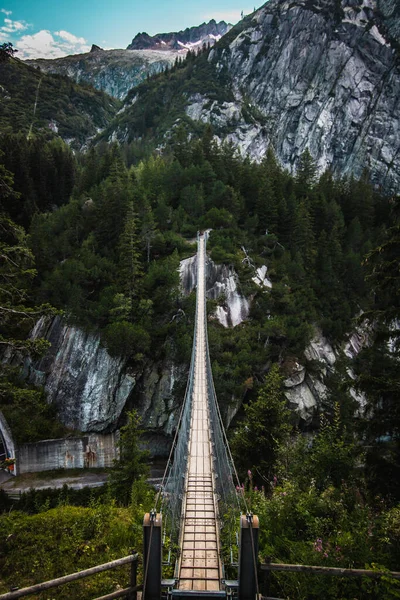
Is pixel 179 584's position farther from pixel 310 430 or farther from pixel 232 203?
pixel 232 203

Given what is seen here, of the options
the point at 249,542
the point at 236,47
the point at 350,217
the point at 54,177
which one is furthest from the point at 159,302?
the point at 236,47

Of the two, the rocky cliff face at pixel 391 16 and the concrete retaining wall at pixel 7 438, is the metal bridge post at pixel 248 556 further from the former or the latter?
the rocky cliff face at pixel 391 16

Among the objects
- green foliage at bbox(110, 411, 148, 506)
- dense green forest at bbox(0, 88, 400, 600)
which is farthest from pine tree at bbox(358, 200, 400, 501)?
green foliage at bbox(110, 411, 148, 506)

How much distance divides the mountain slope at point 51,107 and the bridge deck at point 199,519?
104170 millimetres

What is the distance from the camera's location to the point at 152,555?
3.35 meters

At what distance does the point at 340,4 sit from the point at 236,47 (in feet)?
97.3

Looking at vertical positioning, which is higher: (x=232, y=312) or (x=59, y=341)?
(x=232, y=312)

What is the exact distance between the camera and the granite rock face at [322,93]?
270 feet

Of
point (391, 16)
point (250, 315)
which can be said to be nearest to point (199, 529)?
point (250, 315)

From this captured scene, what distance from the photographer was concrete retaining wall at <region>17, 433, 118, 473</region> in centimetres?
1998

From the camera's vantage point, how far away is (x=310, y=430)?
78.7 feet

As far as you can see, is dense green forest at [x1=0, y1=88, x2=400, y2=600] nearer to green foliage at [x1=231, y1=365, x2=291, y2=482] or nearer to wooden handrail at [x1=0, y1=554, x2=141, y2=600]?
green foliage at [x1=231, y1=365, x2=291, y2=482]

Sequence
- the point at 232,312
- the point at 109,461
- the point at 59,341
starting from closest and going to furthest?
the point at 109,461
the point at 59,341
the point at 232,312

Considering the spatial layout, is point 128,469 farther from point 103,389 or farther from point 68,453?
point 103,389
